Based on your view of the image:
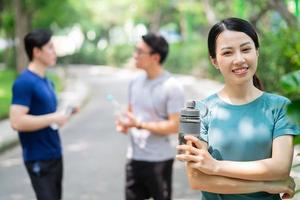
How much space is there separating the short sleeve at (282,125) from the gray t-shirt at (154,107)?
69.4 inches

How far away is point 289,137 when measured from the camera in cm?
205

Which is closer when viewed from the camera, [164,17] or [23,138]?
[23,138]

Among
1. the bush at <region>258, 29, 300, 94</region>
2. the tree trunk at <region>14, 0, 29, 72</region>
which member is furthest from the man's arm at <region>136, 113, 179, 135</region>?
the tree trunk at <region>14, 0, 29, 72</region>

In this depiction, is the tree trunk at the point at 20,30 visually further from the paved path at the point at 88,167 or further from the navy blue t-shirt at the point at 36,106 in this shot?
the navy blue t-shirt at the point at 36,106

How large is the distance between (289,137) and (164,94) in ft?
6.09

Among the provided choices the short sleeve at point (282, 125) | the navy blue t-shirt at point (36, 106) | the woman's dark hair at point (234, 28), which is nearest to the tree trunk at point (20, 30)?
the navy blue t-shirt at point (36, 106)

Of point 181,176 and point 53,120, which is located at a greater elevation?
point 53,120

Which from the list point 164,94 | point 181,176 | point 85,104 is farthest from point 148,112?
point 85,104

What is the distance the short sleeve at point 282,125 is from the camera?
6.72ft

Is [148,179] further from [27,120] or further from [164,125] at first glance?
[27,120]

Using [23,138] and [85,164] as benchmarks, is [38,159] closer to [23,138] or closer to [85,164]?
[23,138]

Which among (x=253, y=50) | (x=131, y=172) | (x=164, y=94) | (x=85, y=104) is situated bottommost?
(x=85, y=104)

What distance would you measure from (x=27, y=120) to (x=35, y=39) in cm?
61

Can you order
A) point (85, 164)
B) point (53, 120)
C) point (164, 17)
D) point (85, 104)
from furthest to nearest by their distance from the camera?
point (164, 17) < point (85, 104) < point (85, 164) < point (53, 120)
